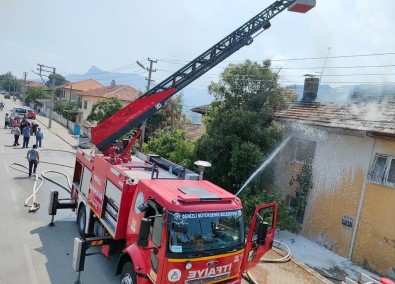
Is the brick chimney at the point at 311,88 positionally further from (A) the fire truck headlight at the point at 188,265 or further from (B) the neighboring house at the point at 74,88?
(B) the neighboring house at the point at 74,88

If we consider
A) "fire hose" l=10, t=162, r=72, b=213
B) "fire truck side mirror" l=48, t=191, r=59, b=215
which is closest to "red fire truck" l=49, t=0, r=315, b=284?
"fire truck side mirror" l=48, t=191, r=59, b=215

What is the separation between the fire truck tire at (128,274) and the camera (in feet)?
19.3

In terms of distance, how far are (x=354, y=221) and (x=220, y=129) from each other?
233 inches

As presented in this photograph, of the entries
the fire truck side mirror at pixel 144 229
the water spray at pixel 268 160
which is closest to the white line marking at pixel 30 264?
the fire truck side mirror at pixel 144 229

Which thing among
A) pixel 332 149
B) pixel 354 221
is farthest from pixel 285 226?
pixel 332 149

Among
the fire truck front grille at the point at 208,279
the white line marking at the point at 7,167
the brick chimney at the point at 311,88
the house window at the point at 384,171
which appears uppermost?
the brick chimney at the point at 311,88

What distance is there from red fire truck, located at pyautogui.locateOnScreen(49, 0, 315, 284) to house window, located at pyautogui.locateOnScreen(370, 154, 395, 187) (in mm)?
5439

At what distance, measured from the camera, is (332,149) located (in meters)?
12.0

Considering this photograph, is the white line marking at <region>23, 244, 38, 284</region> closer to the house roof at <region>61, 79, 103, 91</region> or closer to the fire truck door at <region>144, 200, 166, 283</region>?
the fire truck door at <region>144, 200, 166, 283</region>

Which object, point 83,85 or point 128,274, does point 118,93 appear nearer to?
point 83,85

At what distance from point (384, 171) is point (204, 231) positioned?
7.75 metres

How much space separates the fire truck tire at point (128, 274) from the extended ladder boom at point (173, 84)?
15.6ft

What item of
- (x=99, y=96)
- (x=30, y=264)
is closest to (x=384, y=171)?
(x=30, y=264)

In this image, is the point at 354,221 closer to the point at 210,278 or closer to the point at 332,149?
the point at 332,149
